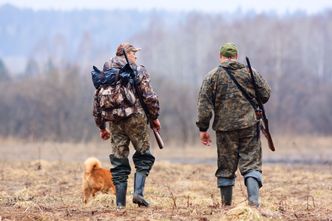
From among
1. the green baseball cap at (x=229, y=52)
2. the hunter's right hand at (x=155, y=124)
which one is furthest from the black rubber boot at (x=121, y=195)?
the green baseball cap at (x=229, y=52)

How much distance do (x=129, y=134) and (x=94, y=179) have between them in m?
2.04

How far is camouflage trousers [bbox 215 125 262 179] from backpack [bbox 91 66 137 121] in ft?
3.61

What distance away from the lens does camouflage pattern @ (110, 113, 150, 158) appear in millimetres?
7156

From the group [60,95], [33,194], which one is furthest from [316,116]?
[33,194]

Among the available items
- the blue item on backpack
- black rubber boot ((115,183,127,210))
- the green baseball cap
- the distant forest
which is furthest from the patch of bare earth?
the distant forest

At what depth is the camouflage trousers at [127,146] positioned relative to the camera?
719 centimetres

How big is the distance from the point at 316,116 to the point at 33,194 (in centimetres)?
3739

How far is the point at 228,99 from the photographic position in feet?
23.6

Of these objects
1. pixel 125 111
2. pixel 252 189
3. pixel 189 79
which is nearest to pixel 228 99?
pixel 252 189

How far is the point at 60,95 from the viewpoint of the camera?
41406mm

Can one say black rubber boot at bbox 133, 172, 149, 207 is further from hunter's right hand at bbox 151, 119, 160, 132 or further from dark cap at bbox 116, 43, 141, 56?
dark cap at bbox 116, 43, 141, 56

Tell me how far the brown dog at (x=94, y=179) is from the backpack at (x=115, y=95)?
1808 millimetres

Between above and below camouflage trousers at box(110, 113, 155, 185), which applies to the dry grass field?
below

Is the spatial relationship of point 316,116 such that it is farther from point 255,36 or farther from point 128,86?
point 128,86
